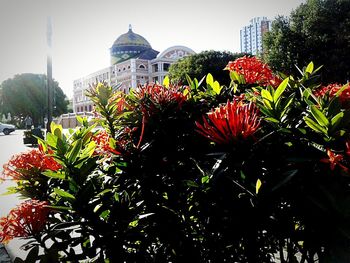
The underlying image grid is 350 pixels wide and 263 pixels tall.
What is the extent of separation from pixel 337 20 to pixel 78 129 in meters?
23.4

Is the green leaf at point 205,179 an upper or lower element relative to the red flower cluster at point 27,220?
upper

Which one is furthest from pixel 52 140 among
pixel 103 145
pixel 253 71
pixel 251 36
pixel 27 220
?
pixel 251 36

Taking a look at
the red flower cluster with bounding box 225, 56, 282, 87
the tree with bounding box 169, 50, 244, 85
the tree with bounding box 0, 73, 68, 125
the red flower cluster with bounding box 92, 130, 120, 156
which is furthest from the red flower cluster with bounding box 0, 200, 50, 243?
the tree with bounding box 0, 73, 68, 125

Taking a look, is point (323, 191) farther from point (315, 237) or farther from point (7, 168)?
point (7, 168)

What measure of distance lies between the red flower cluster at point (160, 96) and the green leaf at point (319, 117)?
0.64m

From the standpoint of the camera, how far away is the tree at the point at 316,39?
21031 millimetres

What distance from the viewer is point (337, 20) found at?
21.4 meters

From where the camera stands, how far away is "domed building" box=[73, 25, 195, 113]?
67.2 meters

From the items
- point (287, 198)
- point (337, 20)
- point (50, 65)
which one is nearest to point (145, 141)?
point (287, 198)

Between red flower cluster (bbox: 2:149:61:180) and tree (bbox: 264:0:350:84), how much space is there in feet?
69.6

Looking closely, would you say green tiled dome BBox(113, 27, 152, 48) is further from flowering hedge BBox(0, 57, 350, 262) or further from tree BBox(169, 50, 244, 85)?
flowering hedge BBox(0, 57, 350, 262)

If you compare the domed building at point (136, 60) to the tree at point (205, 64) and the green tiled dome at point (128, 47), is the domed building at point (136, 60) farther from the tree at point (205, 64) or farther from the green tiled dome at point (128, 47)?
the tree at point (205, 64)

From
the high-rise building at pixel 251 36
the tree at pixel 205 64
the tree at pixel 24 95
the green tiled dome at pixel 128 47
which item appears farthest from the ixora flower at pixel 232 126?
the high-rise building at pixel 251 36

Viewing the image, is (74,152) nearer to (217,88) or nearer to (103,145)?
(103,145)
